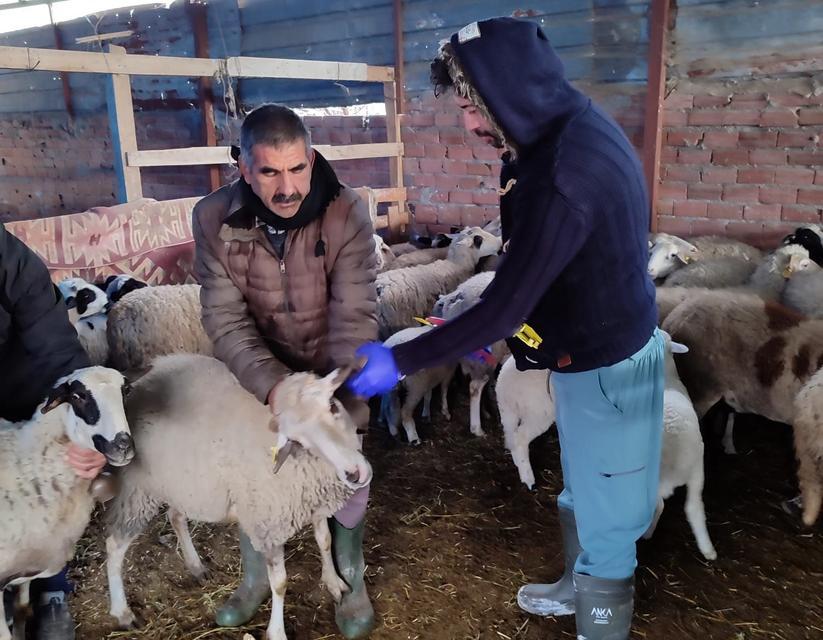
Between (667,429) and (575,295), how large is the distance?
1454mm

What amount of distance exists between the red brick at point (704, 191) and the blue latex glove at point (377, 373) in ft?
16.2

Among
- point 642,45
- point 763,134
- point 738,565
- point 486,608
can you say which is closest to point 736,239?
point 763,134

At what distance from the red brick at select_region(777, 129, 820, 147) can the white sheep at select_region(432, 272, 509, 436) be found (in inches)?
116

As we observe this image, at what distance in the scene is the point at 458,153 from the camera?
7.20 m

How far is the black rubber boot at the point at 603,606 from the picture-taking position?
214 cm

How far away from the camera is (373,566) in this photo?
313 centimetres

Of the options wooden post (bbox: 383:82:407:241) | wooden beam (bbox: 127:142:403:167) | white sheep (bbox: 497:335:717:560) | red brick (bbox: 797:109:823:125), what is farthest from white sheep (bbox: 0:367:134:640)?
red brick (bbox: 797:109:823:125)

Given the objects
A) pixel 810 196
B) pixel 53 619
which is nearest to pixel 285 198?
pixel 53 619

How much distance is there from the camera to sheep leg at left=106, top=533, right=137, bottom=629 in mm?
2744

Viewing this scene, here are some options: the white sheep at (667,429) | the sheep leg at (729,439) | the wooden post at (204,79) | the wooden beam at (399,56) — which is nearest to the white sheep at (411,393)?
the white sheep at (667,429)

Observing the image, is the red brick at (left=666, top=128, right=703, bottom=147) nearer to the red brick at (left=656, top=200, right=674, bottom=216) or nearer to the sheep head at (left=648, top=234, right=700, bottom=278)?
the red brick at (left=656, top=200, right=674, bottom=216)

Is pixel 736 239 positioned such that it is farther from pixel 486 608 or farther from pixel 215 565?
pixel 215 565

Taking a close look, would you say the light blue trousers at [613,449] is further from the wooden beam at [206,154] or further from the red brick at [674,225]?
the red brick at [674,225]

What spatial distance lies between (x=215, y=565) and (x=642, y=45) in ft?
18.1
